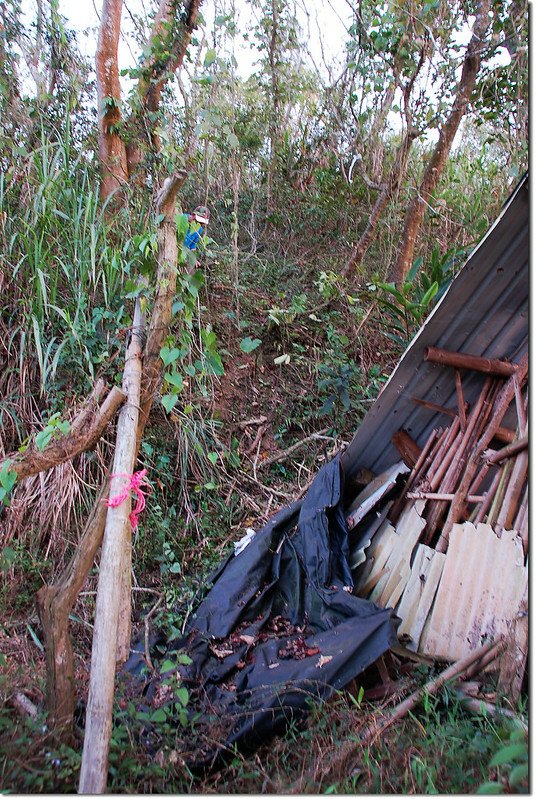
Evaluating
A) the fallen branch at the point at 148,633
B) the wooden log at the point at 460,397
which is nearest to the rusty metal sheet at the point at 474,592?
the wooden log at the point at 460,397

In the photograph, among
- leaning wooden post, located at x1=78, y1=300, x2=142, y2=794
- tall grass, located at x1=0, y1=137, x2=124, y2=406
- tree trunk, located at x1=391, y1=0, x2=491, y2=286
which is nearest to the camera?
leaning wooden post, located at x1=78, y1=300, x2=142, y2=794

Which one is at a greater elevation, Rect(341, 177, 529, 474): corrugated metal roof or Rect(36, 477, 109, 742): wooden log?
Rect(341, 177, 529, 474): corrugated metal roof

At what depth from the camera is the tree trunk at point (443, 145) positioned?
4.99 m

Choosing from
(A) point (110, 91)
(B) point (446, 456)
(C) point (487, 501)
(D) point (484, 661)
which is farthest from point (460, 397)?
(A) point (110, 91)

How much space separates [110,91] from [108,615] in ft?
16.6

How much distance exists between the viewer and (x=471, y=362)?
10.1 ft

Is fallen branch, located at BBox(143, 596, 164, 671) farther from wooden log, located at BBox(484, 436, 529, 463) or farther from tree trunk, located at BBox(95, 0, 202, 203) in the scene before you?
tree trunk, located at BBox(95, 0, 202, 203)

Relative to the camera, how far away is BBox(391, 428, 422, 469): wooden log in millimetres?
3543

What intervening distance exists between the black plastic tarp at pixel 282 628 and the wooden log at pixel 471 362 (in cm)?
96

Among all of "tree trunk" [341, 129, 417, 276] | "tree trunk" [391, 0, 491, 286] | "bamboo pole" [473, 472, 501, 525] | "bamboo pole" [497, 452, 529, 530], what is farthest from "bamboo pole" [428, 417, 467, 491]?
"tree trunk" [341, 129, 417, 276]

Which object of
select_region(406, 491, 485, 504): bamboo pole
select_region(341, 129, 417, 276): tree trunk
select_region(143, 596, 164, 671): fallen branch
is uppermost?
select_region(341, 129, 417, 276): tree trunk

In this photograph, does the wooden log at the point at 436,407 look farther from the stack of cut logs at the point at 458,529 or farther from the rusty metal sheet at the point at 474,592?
the rusty metal sheet at the point at 474,592

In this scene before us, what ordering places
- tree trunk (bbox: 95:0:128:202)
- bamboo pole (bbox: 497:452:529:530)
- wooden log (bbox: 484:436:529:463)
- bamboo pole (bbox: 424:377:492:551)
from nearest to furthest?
bamboo pole (bbox: 497:452:529:530) → wooden log (bbox: 484:436:529:463) → bamboo pole (bbox: 424:377:492:551) → tree trunk (bbox: 95:0:128:202)

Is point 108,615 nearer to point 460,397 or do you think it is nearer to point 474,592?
point 474,592
